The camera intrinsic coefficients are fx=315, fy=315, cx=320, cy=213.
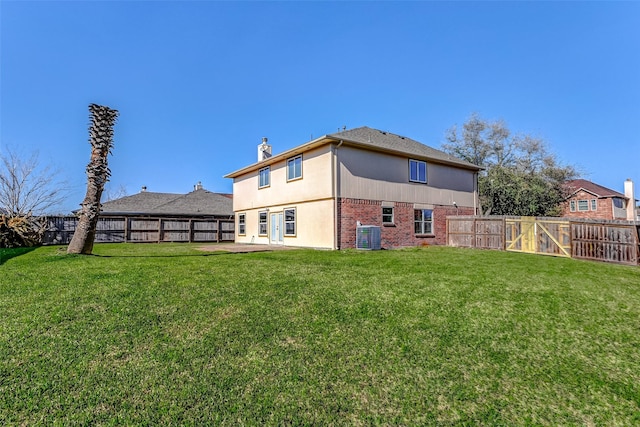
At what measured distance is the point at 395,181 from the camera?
1602 centimetres

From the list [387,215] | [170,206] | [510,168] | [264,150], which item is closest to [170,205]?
[170,206]

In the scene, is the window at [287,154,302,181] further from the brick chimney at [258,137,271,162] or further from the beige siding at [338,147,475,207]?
the brick chimney at [258,137,271,162]

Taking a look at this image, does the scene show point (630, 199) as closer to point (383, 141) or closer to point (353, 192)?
point (383, 141)

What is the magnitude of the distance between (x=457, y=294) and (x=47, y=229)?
21460 mm

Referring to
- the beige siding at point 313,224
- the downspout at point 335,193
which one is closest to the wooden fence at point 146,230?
the beige siding at point 313,224

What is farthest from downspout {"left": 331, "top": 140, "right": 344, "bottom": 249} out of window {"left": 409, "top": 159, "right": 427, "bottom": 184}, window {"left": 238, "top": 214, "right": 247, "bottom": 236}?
window {"left": 238, "top": 214, "right": 247, "bottom": 236}

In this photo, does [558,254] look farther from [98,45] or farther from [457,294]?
[98,45]

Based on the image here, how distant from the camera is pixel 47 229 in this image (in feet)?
58.3

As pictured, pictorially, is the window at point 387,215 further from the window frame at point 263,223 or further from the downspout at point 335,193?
the window frame at point 263,223

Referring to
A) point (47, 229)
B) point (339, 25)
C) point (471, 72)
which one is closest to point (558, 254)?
point (471, 72)

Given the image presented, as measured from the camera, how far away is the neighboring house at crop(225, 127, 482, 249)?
1401 cm

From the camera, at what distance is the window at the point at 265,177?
59.2 ft

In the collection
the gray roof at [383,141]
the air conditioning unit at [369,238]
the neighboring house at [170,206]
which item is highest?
the gray roof at [383,141]

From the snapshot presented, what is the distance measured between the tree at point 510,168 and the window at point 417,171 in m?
11.4
